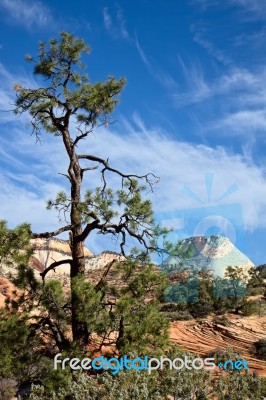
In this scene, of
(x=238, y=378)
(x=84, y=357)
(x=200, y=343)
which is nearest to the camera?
(x=84, y=357)

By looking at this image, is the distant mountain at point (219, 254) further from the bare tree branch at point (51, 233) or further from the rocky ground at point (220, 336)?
the bare tree branch at point (51, 233)

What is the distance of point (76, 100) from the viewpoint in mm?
8672

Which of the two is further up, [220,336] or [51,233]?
[220,336]

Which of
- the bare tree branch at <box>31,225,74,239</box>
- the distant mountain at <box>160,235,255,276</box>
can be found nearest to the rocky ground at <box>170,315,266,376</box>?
the bare tree branch at <box>31,225,74,239</box>

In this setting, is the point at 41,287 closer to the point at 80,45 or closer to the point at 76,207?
the point at 76,207

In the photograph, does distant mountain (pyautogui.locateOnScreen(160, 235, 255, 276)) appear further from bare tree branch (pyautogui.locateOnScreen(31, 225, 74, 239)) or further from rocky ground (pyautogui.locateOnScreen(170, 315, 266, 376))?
bare tree branch (pyautogui.locateOnScreen(31, 225, 74, 239))

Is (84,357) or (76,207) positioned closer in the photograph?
(84,357)

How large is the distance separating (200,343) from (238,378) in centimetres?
939

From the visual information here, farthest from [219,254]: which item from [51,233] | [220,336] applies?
[51,233]

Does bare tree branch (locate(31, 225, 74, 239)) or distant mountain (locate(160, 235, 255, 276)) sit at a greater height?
distant mountain (locate(160, 235, 255, 276))

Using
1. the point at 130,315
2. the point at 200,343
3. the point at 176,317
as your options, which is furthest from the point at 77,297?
the point at 176,317

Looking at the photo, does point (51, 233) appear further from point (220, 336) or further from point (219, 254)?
point (219, 254)

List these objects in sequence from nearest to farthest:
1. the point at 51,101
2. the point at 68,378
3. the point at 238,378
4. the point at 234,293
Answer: the point at 68,378 < the point at 238,378 < the point at 51,101 < the point at 234,293

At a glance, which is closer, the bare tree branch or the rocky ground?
the bare tree branch
